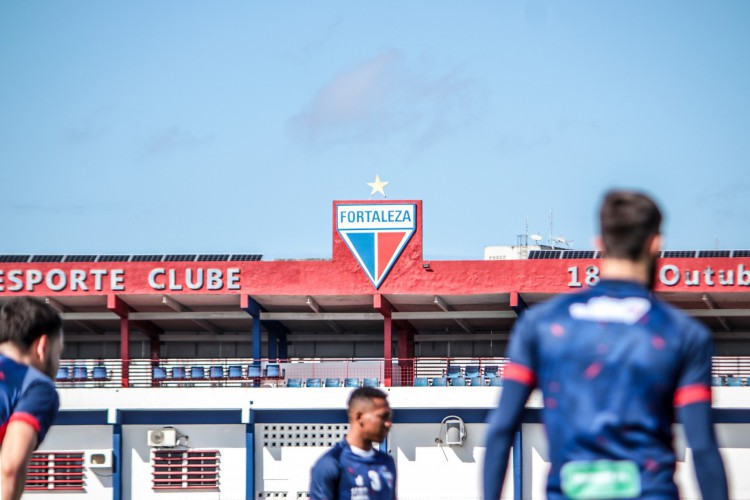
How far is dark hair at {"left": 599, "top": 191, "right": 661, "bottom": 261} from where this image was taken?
428 centimetres

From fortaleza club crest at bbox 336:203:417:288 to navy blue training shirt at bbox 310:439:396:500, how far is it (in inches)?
1182

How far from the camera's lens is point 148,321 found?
4403cm

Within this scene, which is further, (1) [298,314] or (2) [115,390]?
(1) [298,314]

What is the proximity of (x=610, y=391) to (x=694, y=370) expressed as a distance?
0.28 m

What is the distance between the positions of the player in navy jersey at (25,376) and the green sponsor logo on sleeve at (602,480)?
102 inches

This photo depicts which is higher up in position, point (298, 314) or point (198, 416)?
point (298, 314)

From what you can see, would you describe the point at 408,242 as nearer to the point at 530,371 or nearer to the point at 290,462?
the point at 290,462

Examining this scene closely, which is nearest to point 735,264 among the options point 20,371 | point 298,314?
point 298,314

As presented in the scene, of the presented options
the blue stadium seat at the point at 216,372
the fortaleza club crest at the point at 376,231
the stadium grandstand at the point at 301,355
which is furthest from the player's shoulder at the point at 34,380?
the fortaleza club crest at the point at 376,231

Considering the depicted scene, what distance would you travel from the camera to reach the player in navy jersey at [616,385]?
4180mm

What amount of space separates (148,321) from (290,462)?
10.5 metres

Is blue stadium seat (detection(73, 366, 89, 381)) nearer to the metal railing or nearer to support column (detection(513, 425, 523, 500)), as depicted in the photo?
the metal railing

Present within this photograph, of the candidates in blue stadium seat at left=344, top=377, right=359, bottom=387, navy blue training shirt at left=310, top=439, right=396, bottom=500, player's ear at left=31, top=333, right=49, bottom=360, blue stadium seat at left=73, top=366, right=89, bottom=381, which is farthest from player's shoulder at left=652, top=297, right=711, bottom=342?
blue stadium seat at left=73, top=366, right=89, bottom=381

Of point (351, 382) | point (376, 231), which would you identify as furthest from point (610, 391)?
point (376, 231)
